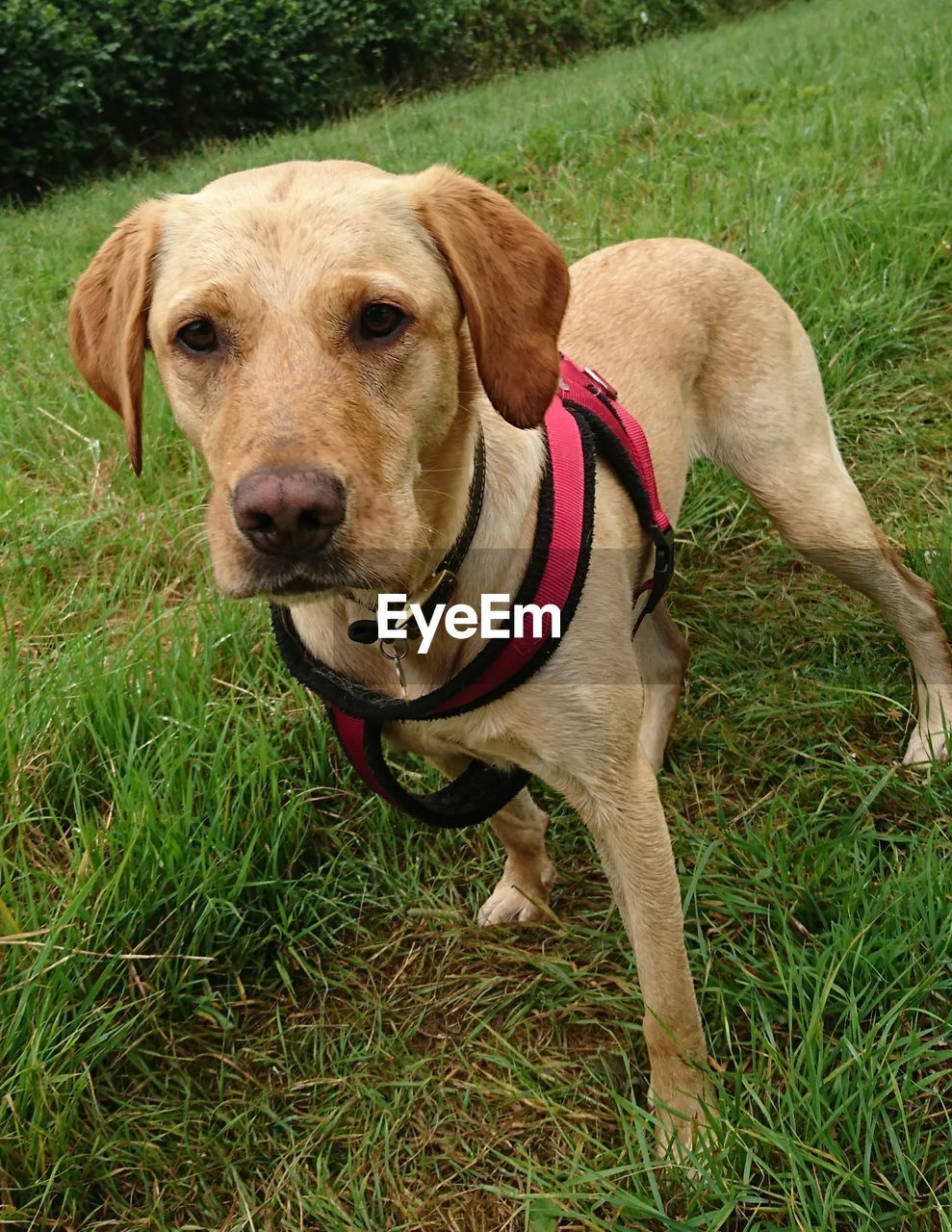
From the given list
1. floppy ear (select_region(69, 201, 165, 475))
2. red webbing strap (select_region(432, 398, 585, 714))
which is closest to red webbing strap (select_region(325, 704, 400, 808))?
red webbing strap (select_region(432, 398, 585, 714))

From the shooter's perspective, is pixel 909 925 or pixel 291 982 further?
pixel 291 982

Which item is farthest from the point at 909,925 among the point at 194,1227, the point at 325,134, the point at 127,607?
the point at 325,134

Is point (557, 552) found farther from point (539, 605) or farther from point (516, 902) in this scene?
point (516, 902)

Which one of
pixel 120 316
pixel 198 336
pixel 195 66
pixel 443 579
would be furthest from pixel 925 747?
pixel 195 66

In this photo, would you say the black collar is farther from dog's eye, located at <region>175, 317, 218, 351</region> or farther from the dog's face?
dog's eye, located at <region>175, 317, 218, 351</region>

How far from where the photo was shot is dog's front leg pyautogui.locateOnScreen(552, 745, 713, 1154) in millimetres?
1828

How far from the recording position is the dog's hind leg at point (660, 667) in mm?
2807

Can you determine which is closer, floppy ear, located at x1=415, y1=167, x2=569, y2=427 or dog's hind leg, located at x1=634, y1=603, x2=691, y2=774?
floppy ear, located at x1=415, y1=167, x2=569, y2=427

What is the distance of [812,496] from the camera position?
2666 millimetres

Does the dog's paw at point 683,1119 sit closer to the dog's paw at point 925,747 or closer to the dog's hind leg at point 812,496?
the dog's paw at point 925,747

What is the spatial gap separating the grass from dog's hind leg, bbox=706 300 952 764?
0.53 feet

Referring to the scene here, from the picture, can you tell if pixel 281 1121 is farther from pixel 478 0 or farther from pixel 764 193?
pixel 478 0

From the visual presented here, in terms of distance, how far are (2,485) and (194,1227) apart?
2572 millimetres

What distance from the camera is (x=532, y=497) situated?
186cm
